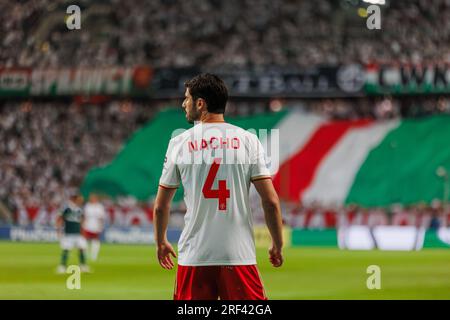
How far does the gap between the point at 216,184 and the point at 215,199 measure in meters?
0.11

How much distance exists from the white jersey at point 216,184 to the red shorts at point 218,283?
58mm

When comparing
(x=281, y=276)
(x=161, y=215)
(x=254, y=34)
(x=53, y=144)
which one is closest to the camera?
(x=161, y=215)

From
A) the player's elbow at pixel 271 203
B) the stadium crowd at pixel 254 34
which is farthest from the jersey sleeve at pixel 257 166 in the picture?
the stadium crowd at pixel 254 34

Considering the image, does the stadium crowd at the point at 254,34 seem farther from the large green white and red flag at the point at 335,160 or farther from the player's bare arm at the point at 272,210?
the player's bare arm at the point at 272,210

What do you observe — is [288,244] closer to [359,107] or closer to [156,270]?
[156,270]

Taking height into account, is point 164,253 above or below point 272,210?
below

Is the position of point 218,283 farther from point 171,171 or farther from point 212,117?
point 212,117

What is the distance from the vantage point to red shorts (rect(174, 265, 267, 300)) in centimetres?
731

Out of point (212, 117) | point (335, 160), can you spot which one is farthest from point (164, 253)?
point (335, 160)

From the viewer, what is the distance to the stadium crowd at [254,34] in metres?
49.8

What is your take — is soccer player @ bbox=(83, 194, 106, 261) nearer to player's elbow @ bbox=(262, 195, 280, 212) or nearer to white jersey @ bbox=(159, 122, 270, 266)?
white jersey @ bbox=(159, 122, 270, 266)

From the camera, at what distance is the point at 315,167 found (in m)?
49.3

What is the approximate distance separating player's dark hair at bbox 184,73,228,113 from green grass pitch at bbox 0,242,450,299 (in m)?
10.3

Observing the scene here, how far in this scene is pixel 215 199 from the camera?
7.26 meters
